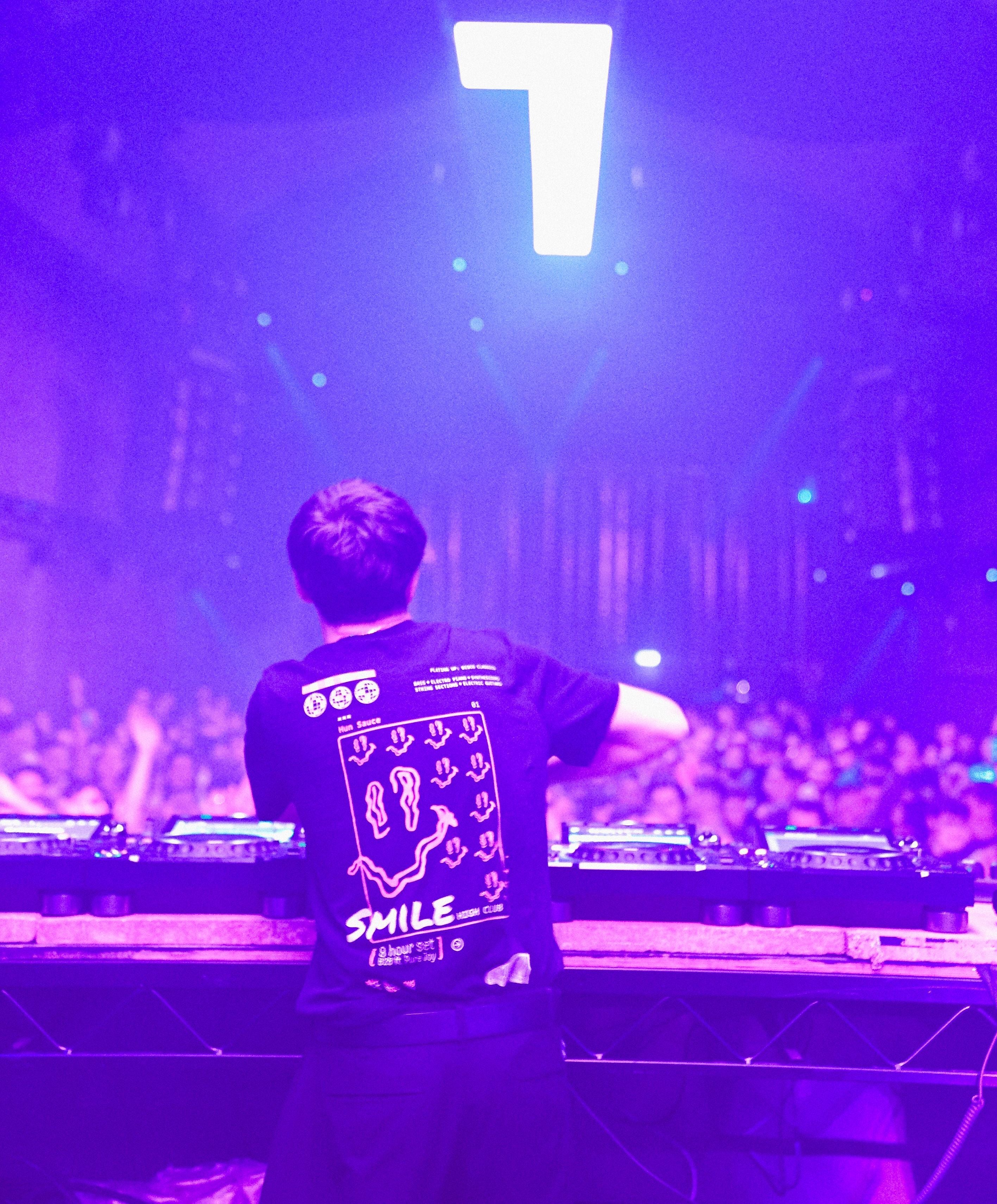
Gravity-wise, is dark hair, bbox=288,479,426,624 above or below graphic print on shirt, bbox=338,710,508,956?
above

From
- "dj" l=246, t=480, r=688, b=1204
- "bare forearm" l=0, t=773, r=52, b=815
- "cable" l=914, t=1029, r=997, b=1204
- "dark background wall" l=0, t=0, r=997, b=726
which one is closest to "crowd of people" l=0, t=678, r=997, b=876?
"bare forearm" l=0, t=773, r=52, b=815

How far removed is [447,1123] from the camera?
1196 millimetres

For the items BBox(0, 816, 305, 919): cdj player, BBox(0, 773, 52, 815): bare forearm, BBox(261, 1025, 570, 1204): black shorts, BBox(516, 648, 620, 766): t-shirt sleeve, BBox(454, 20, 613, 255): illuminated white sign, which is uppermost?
BBox(454, 20, 613, 255): illuminated white sign

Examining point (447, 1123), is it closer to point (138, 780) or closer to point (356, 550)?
point (356, 550)

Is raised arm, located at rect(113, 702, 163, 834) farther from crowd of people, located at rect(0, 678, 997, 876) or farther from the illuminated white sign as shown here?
the illuminated white sign

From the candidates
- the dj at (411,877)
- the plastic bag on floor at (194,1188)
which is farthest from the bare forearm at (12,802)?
the dj at (411,877)

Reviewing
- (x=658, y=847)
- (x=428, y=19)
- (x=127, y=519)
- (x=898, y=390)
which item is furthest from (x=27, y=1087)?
(x=898, y=390)

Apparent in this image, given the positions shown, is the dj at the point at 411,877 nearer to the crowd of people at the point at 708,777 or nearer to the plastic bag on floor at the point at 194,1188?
the plastic bag on floor at the point at 194,1188

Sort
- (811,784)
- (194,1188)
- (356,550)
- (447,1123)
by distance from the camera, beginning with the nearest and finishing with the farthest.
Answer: (447,1123)
(356,550)
(194,1188)
(811,784)

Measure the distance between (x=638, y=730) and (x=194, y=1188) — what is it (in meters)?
1.66

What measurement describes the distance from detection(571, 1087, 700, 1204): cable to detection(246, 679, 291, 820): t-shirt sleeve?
46.3 inches

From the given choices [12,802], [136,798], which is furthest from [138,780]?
[12,802]

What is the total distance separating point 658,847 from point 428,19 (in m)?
3.63

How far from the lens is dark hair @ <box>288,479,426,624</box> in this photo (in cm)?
131
